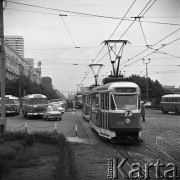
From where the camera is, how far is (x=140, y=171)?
9594 millimetres

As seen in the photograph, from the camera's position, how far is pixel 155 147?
15766mm

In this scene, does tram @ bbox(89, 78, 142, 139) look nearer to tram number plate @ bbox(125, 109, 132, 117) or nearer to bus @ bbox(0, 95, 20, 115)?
tram number plate @ bbox(125, 109, 132, 117)

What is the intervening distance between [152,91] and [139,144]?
74.2m

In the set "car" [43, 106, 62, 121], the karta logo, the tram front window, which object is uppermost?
the tram front window

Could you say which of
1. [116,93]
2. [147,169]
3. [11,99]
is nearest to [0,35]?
[116,93]

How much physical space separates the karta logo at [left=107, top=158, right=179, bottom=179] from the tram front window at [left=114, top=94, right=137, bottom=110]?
17.8 ft

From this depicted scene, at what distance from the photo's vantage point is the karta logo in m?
9.22

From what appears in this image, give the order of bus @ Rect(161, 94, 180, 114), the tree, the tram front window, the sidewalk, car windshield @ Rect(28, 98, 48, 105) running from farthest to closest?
the tree → bus @ Rect(161, 94, 180, 114) → car windshield @ Rect(28, 98, 48, 105) → the sidewalk → the tram front window

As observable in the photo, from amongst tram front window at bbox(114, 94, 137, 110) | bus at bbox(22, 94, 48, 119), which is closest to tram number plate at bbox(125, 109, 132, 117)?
tram front window at bbox(114, 94, 137, 110)

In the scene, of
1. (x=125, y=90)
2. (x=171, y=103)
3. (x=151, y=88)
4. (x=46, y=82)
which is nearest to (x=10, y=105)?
(x=171, y=103)

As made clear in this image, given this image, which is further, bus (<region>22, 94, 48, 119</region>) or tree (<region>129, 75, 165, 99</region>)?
tree (<region>129, 75, 165, 99</region>)

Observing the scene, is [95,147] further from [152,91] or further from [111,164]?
[152,91]

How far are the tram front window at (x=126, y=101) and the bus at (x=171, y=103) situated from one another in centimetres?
2923

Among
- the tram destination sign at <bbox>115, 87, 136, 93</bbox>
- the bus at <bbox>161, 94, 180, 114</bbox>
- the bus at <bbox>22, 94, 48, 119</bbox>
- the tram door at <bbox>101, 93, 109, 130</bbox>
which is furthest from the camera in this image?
the bus at <bbox>161, 94, 180, 114</bbox>
